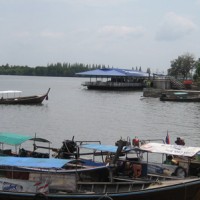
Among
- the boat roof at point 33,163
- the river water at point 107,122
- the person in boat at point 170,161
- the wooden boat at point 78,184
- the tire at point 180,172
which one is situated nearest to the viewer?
the wooden boat at point 78,184

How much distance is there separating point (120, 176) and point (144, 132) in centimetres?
2301

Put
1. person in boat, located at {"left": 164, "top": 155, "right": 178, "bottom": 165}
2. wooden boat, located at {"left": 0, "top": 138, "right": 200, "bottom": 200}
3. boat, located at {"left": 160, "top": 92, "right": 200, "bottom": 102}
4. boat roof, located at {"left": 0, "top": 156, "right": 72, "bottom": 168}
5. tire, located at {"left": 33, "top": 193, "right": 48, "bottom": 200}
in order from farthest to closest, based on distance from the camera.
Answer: boat, located at {"left": 160, "top": 92, "right": 200, "bottom": 102} → person in boat, located at {"left": 164, "top": 155, "right": 178, "bottom": 165} → boat roof, located at {"left": 0, "top": 156, "right": 72, "bottom": 168} → wooden boat, located at {"left": 0, "top": 138, "right": 200, "bottom": 200} → tire, located at {"left": 33, "top": 193, "right": 48, "bottom": 200}

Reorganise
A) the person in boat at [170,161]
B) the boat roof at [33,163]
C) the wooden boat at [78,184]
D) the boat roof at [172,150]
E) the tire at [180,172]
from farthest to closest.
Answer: the person in boat at [170,161] < the tire at [180,172] < the boat roof at [172,150] < the boat roof at [33,163] < the wooden boat at [78,184]

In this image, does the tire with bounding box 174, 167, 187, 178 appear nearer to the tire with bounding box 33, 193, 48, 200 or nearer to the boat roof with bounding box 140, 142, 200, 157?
the boat roof with bounding box 140, 142, 200, 157

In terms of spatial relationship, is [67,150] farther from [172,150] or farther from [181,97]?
[181,97]

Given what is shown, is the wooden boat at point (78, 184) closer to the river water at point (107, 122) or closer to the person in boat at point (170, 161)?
the person in boat at point (170, 161)

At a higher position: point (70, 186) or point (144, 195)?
point (70, 186)

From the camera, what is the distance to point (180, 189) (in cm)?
1582

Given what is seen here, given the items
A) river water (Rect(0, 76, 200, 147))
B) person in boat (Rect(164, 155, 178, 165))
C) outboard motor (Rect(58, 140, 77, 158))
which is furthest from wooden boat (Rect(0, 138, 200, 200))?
river water (Rect(0, 76, 200, 147))

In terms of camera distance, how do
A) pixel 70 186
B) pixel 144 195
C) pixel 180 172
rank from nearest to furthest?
pixel 144 195 < pixel 70 186 < pixel 180 172

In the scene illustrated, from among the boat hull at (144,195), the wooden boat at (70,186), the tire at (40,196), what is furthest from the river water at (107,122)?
the tire at (40,196)

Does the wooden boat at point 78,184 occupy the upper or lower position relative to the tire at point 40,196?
upper

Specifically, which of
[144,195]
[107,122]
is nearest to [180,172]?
[144,195]

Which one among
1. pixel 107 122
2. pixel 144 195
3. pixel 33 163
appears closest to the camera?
pixel 144 195
